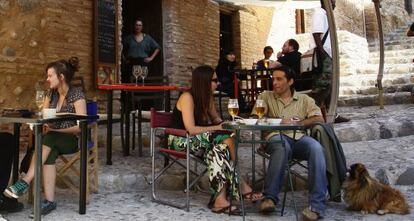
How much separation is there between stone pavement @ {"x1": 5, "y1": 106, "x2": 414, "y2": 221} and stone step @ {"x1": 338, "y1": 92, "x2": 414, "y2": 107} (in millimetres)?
A: 2443

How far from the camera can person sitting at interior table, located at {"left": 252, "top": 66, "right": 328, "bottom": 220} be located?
3123mm

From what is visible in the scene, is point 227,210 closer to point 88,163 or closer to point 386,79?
point 88,163

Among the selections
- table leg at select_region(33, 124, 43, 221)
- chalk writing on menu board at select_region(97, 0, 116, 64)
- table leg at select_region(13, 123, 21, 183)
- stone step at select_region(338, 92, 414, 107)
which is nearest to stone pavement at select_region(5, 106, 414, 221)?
table leg at select_region(13, 123, 21, 183)

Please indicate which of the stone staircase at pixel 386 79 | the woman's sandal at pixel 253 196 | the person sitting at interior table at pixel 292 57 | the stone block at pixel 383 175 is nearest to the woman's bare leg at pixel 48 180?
the woman's sandal at pixel 253 196

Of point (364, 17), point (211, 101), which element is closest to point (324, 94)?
point (211, 101)

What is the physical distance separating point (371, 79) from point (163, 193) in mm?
6422

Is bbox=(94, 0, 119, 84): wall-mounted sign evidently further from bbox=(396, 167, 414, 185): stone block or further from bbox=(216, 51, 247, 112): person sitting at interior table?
bbox=(396, 167, 414, 185): stone block

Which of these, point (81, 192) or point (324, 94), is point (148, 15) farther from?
point (81, 192)

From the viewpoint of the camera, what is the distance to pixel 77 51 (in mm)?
6609

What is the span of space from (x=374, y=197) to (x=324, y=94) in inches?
84.3

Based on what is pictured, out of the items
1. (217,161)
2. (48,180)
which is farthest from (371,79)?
(48,180)

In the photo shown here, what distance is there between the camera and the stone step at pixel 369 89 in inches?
328

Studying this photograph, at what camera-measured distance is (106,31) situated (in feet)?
23.2

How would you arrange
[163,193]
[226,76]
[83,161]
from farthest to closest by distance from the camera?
[226,76], [163,193], [83,161]
